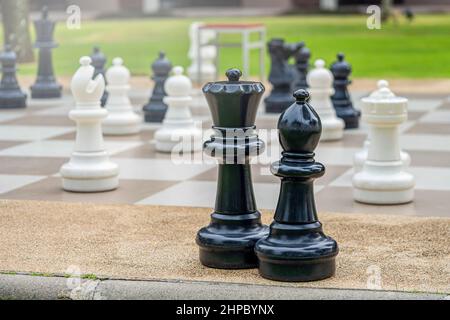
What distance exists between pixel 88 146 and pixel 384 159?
6.80 ft

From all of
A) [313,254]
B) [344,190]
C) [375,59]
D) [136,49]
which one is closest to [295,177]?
[313,254]

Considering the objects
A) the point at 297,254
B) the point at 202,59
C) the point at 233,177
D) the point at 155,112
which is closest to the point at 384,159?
the point at 233,177

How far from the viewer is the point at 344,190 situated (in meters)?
7.64

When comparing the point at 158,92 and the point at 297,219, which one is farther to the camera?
the point at 158,92

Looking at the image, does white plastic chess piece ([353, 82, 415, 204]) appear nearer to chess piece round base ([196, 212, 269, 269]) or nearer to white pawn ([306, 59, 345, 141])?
chess piece round base ([196, 212, 269, 269])

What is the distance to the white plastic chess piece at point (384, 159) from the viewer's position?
7098 mm

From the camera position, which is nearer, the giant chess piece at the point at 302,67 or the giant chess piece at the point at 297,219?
the giant chess piece at the point at 297,219

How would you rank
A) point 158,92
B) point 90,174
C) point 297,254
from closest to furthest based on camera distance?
point 297,254 → point 90,174 → point 158,92

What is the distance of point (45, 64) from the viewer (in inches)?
546

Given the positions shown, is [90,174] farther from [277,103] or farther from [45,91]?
[45,91]

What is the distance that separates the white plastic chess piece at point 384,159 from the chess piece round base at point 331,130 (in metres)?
2.75

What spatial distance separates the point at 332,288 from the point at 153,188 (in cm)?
304

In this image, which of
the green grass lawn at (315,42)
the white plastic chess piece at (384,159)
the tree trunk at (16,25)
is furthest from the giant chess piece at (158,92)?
the tree trunk at (16,25)

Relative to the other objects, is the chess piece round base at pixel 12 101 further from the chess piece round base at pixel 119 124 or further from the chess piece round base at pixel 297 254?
the chess piece round base at pixel 297 254
